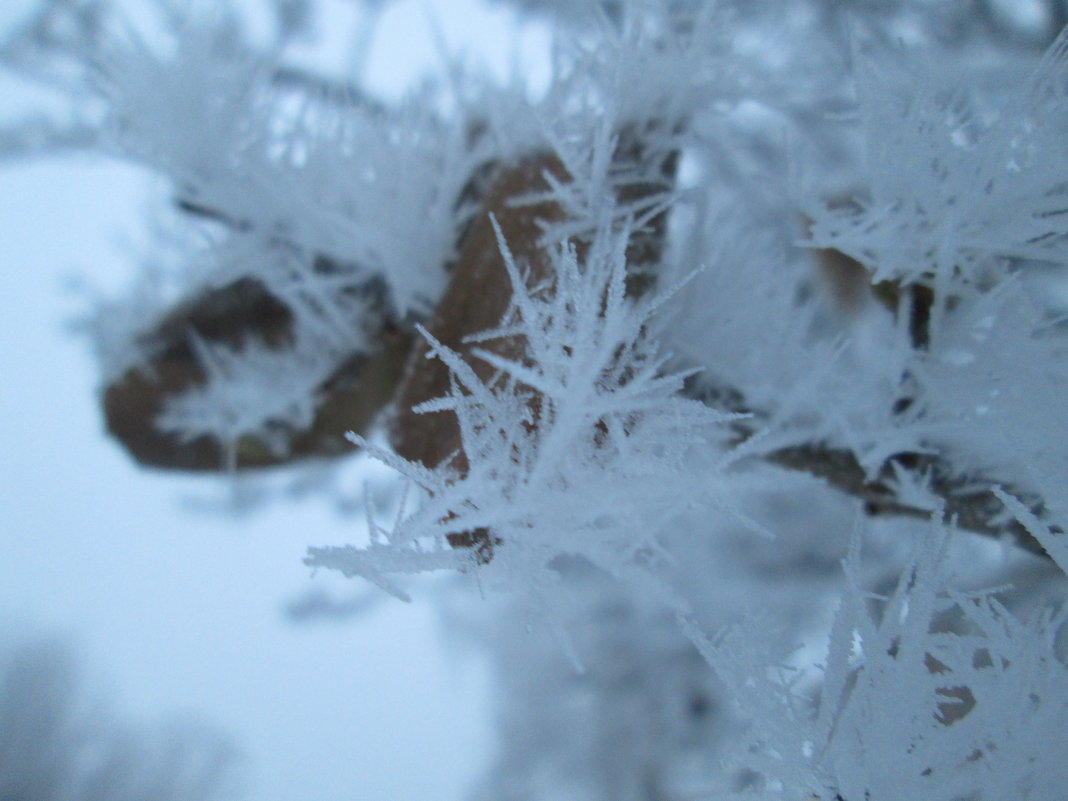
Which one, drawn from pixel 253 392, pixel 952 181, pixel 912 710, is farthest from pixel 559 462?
pixel 253 392

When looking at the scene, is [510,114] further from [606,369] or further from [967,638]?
[967,638]

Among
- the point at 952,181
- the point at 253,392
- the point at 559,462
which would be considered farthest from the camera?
the point at 253,392

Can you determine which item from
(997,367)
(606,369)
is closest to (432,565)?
(606,369)

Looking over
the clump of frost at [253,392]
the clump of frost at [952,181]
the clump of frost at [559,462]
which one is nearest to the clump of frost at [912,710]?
the clump of frost at [559,462]

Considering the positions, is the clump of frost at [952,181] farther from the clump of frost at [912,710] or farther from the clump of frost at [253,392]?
the clump of frost at [253,392]

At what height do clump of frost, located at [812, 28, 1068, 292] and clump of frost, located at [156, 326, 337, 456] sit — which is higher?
clump of frost, located at [812, 28, 1068, 292]

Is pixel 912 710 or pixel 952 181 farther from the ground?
pixel 952 181

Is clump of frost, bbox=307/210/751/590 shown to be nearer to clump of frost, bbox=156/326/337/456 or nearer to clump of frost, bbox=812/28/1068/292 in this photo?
clump of frost, bbox=812/28/1068/292

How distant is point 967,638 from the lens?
47 centimetres

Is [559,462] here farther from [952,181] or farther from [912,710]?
[952,181]

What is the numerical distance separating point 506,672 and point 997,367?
3170 millimetres

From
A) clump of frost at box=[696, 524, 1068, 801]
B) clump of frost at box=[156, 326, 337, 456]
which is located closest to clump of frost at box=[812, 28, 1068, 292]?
clump of frost at box=[696, 524, 1068, 801]

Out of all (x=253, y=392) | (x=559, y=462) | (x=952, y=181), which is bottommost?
(x=253, y=392)

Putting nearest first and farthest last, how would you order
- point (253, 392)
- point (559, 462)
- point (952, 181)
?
point (559, 462) → point (952, 181) → point (253, 392)
